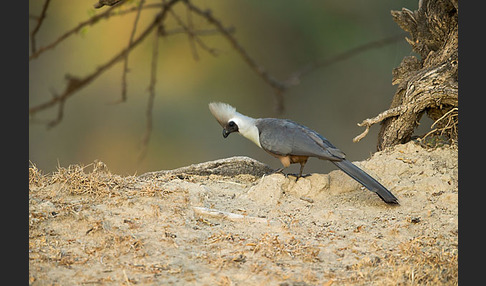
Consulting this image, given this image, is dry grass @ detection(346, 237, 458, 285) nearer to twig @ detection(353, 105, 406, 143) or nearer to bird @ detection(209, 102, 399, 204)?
bird @ detection(209, 102, 399, 204)

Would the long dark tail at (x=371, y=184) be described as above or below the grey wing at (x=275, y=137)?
below

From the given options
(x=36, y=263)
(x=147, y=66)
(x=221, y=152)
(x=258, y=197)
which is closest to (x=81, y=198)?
(x=36, y=263)

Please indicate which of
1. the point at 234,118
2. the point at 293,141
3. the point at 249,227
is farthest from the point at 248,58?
the point at 234,118

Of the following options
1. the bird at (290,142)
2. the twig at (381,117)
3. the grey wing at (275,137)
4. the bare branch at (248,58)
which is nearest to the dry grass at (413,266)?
the bird at (290,142)

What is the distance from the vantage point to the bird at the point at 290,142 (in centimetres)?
394

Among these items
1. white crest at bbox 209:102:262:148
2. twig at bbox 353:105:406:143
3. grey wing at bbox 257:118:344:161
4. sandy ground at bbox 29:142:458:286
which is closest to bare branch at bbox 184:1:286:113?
sandy ground at bbox 29:142:458:286

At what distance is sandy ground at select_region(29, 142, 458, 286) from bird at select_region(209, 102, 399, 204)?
0.16 metres

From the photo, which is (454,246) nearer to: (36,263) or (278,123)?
(278,123)

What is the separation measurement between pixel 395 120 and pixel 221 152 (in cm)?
201

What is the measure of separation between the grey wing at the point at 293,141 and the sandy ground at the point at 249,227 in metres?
0.23

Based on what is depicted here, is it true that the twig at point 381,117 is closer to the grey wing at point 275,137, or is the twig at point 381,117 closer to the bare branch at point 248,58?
the grey wing at point 275,137

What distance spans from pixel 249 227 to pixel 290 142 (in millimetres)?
896

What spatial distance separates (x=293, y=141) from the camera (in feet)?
13.7

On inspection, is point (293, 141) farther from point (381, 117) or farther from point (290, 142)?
point (381, 117)
